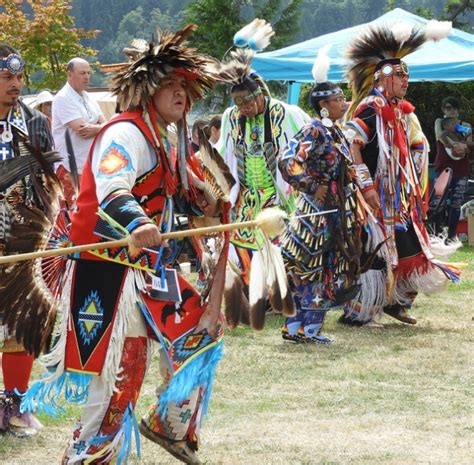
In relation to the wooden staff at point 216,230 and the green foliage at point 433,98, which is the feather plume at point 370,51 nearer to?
the wooden staff at point 216,230

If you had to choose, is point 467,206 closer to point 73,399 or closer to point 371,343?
point 371,343

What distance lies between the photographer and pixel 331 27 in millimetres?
59250

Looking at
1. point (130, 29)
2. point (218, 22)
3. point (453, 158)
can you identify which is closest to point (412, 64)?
point (453, 158)

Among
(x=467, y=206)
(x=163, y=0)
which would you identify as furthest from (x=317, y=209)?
(x=163, y=0)

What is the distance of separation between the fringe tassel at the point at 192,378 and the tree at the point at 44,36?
15854 mm

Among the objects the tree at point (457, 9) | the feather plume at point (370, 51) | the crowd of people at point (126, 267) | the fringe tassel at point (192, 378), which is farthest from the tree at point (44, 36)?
the fringe tassel at point (192, 378)

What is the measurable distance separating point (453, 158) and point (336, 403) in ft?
25.8

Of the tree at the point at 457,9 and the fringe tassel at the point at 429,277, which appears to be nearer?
the fringe tassel at the point at 429,277

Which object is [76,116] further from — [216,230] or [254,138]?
[216,230]

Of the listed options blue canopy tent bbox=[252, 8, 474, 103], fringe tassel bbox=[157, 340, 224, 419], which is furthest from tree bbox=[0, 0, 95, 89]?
fringe tassel bbox=[157, 340, 224, 419]

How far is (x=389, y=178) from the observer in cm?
741

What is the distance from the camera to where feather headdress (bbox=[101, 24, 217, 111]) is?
393cm

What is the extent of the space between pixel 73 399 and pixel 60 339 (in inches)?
10.0

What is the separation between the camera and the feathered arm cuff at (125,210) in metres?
3.59
